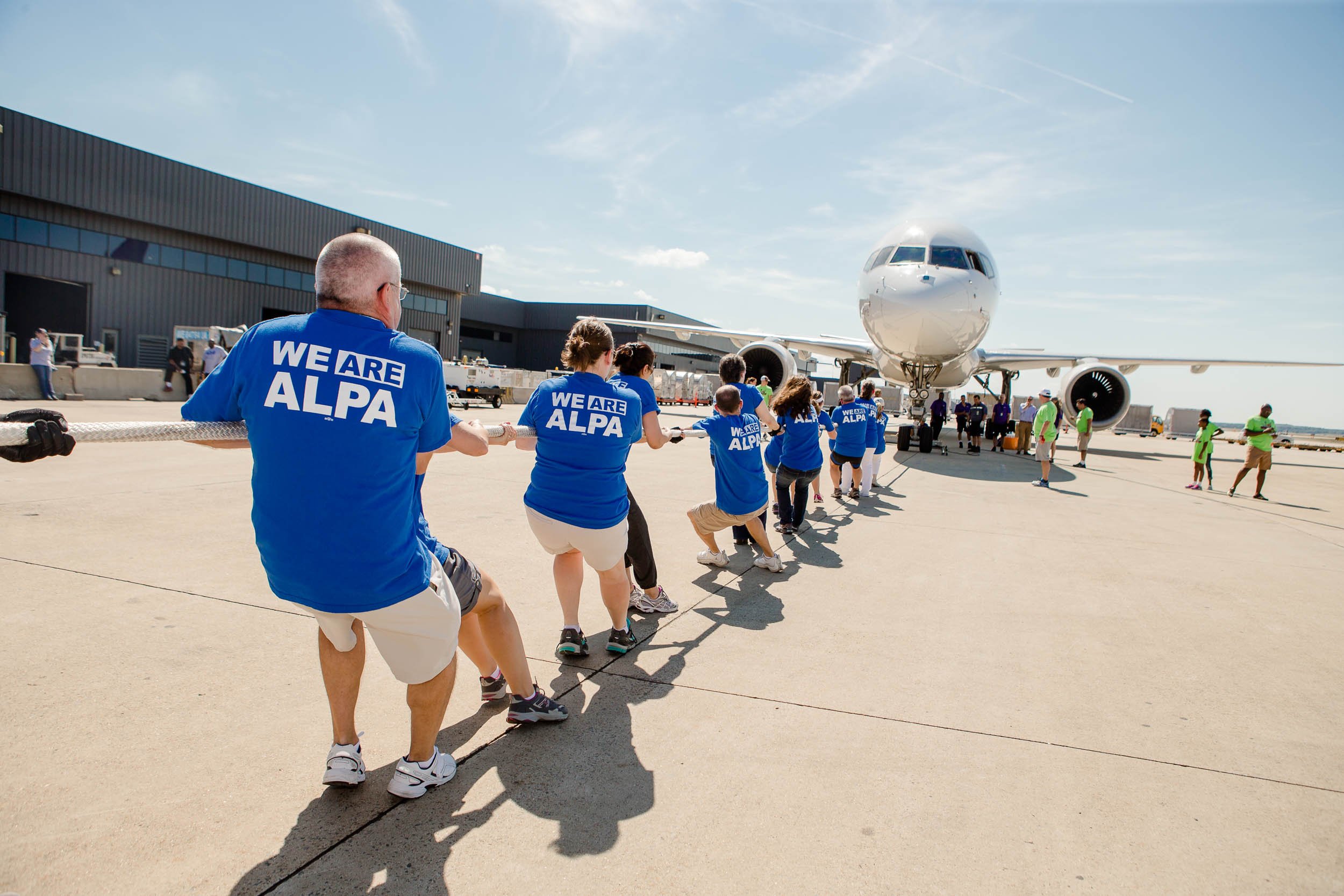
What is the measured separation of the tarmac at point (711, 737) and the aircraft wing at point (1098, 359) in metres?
14.6

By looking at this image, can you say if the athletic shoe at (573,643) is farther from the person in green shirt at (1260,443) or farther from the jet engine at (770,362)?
the jet engine at (770,362)

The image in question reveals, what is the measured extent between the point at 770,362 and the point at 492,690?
1521cm

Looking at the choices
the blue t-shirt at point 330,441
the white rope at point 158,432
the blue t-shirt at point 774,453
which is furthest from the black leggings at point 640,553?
the blue t-shirt at point 774,453

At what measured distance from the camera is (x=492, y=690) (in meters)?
3.05

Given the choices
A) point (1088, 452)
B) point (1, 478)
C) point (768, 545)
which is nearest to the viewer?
point (768, 545)

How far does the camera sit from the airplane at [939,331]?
13383 mm

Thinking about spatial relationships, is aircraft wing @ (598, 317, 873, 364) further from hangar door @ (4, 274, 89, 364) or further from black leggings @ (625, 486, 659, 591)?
hangar door @ (4, 274, 89, 364)

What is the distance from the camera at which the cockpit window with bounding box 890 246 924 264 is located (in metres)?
14.1

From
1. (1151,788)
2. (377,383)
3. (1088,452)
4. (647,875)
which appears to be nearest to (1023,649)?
(1151,788)

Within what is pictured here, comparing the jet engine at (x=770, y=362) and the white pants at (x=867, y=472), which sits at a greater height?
the jet engine at (x=770, y=362)

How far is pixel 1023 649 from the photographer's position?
3992 millimetres

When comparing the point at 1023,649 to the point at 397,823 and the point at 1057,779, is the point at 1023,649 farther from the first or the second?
the point at 397,823

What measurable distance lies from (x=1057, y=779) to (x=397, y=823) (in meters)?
2.37

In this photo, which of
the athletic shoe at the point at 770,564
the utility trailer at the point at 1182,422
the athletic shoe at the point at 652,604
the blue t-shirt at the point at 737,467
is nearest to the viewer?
the athletic shoe at the point at 652,604
